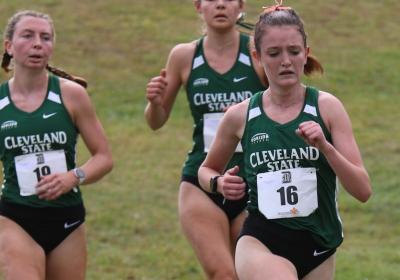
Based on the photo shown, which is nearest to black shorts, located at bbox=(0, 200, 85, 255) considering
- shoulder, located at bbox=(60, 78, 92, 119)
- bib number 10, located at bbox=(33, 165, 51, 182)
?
bib number 10, located at bbox=(33, 165, 51, 182)

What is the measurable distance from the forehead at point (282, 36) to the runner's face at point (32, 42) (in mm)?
1818

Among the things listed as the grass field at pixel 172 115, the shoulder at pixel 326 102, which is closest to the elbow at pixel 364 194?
the shoulder at pixel 326 102

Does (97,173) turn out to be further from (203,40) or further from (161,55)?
(161,55)

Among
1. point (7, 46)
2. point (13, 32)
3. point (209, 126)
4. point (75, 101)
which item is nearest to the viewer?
point (75, 101)

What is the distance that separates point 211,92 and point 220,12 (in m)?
0.53

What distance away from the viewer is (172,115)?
16.1 meters

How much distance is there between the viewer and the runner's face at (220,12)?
786 centimetres

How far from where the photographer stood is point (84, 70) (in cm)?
1820

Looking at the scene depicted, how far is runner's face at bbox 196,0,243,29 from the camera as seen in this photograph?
7.86 metres

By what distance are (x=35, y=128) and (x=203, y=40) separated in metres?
1.45

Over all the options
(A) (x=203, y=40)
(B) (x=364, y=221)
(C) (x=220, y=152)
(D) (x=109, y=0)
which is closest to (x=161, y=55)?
(D) (x=109, y=0)

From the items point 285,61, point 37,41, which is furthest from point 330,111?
point 37,41

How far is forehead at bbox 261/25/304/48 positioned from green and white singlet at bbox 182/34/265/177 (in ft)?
5.72

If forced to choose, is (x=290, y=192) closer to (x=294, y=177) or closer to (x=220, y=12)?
(x=294, y=177)
